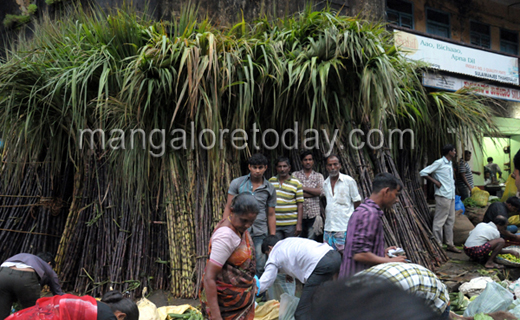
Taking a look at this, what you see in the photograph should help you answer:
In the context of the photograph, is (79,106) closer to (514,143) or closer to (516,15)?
(514,143)

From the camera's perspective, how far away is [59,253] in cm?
494

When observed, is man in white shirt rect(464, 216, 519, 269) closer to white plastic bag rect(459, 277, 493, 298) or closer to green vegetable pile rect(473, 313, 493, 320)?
white plastic bag rect(459, 277, 493, 298)

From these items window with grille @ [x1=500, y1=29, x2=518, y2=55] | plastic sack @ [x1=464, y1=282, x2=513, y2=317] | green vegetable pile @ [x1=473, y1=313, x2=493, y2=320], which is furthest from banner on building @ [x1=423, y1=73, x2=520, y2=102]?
green vegetable pile @ [x1=473, y1=313, x2=493, y2=320]

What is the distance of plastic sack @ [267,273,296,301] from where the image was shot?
368 centimetres

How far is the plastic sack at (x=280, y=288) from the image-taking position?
12.1 ft

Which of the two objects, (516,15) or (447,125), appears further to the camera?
(516,15)

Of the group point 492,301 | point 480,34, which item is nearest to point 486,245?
point 492,301

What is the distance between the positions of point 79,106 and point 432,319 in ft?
14.8

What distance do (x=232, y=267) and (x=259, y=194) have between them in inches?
68.1

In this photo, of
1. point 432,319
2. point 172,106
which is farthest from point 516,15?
point 432,319

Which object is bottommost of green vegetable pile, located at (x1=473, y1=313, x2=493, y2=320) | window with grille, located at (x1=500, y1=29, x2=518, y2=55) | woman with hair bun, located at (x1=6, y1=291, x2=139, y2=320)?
green vegetable pile, located at (x1=473, y1=313, x2=493, y2=320)

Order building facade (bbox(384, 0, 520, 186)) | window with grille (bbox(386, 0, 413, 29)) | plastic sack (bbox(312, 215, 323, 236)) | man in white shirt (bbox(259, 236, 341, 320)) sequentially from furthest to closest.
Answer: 1. window with grille (bbox(386, 0, 413, 29))
2. building facade (bbox(384, 0, 520, 186))
3. plastic sack (bbox(312, 215, 323, 236))
4. man in white shirt (bbox(259, 236, 341, 320))

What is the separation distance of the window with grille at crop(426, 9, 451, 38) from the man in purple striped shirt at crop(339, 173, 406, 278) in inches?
359

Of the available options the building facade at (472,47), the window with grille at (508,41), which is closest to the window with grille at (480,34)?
the building facade at (472,47)
